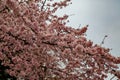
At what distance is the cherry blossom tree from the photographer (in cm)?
697

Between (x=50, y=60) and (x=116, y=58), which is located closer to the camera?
(x=116, y=58)

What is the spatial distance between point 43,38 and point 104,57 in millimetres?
1334

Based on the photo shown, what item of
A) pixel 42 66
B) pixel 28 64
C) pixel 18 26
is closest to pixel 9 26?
pixel 18 26

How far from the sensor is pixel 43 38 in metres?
7.04

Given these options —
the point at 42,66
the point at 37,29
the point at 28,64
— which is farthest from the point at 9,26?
the point at 42,66

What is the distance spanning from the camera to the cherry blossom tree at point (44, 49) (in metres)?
6.97

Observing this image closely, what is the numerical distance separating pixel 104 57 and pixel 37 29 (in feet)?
4.97

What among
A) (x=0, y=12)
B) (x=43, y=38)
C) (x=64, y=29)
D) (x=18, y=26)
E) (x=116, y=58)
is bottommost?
(x=116, y=58)

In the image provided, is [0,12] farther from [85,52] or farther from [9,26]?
[85,52]

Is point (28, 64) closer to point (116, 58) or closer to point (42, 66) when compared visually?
point (42, 66)

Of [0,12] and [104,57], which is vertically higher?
[0,12]

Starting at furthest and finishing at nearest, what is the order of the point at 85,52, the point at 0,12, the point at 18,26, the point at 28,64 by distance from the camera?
1. the point at 0,12
2. the point at 28,64
3. the point at 18,26
4. the point at 85,52

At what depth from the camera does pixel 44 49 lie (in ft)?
25.6

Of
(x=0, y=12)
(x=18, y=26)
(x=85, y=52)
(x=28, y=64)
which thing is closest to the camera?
(x=85, y=52)
